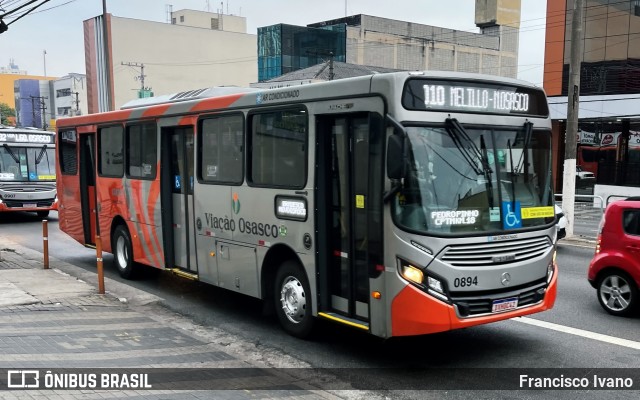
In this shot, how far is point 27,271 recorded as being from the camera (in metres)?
11.5

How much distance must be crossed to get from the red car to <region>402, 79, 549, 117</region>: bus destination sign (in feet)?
7.59

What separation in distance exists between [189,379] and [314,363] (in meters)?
1.44

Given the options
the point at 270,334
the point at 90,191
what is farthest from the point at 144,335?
the point at 90,191

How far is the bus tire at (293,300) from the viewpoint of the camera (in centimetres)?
730

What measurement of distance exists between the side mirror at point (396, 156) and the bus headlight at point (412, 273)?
89cm

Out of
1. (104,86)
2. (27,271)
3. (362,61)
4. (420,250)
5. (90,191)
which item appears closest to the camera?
(420,250)

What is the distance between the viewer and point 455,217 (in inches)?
239

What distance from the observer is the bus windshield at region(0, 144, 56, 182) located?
67.6ft

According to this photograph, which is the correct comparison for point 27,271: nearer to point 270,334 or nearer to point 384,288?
point 270,334

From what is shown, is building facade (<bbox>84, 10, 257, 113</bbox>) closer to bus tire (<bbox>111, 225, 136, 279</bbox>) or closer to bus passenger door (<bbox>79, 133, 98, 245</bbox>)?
bus passenger door (<bbox>79, 133, 98, 245</bbox>)

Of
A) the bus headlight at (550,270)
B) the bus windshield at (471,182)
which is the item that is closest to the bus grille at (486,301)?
the bus headlight at (550,270)

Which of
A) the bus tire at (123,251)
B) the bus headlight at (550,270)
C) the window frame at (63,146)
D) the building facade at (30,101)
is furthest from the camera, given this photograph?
the building facade at (30,101)

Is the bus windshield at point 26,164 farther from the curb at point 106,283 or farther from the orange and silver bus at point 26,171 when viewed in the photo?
the curb at point 106,283

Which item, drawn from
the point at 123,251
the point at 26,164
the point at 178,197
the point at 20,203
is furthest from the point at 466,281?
the point at 26,164
